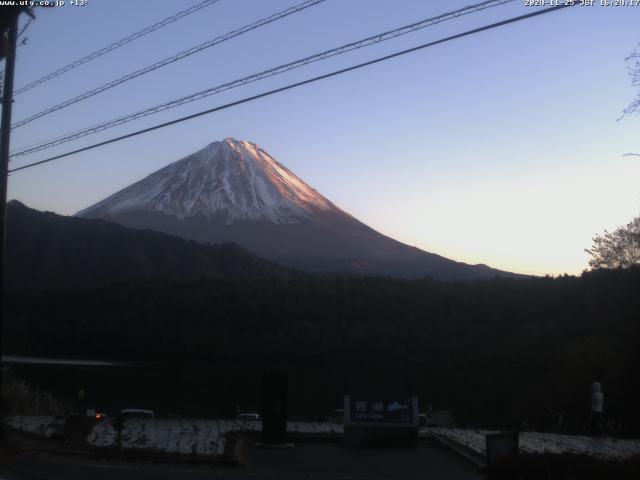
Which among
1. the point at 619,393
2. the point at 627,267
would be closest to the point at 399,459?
the point at 619,393

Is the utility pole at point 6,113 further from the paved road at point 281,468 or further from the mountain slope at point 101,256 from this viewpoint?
the mountain slope at point 101,256

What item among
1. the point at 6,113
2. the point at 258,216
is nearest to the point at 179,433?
the point at 6,113

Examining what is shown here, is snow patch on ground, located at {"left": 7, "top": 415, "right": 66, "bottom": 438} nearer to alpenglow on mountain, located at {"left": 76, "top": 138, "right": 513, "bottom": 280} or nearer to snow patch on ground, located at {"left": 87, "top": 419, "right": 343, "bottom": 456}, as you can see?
snow patch on ground, located at {"left": 87, "top": 419, "right": 343, "bottom": 456}

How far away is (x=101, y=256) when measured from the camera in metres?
121

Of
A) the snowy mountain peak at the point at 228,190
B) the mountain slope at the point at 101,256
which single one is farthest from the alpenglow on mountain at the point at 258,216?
the mountain slope at the point at 101,256

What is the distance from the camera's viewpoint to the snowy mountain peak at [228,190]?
514 feet

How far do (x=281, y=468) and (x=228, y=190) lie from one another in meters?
147

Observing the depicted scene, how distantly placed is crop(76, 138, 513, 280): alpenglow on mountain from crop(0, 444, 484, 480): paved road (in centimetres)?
12435

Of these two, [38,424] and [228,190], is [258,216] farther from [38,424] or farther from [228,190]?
[38,424]

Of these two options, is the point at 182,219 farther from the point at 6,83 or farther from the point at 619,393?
the point at 6,83

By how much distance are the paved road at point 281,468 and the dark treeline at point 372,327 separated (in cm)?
2926

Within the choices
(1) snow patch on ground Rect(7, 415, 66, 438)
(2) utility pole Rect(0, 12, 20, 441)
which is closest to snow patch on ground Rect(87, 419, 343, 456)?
(1) snow patch on ground Rect(7, 415, 66, 438)

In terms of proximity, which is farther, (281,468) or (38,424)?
(38,424)

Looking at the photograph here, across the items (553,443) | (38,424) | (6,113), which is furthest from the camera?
(38,424)
